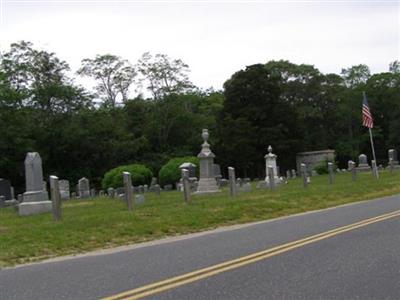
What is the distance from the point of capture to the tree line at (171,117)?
56500 millimetres

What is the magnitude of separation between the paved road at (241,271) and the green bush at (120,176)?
28191 mm

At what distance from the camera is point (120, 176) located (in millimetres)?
40688

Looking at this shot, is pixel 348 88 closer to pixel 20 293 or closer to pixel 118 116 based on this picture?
pixel 118 116

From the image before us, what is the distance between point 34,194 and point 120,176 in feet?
53.0

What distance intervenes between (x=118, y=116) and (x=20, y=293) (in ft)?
192

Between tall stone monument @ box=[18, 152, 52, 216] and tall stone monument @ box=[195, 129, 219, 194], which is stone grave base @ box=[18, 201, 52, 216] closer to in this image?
tall stone monument @ box=[18, 152, 52, 216]

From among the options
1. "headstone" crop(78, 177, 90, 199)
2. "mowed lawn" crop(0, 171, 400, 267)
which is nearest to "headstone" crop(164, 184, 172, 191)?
"headstone" crop(78, 177, 90, 199)

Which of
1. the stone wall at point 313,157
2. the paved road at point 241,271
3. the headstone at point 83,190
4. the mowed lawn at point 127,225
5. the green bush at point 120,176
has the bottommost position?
the paved road at point 241,271

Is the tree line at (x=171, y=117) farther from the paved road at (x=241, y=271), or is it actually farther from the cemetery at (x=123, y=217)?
the paved road at (x=241, y=271)

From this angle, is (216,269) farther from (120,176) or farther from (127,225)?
(120,176)

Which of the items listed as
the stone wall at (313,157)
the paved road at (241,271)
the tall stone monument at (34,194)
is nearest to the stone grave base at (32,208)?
the tall stone monument at (34,194)

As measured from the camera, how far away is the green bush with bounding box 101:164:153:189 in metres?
40.7

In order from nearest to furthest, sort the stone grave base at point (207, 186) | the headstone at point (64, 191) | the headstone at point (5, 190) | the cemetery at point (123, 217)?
the cemetery at point (123, 217), the stone grave base at point (207, 186), the headstone at point (5, 190), the headstone at point (64, 191)

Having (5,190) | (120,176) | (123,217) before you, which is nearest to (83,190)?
(120,176)
